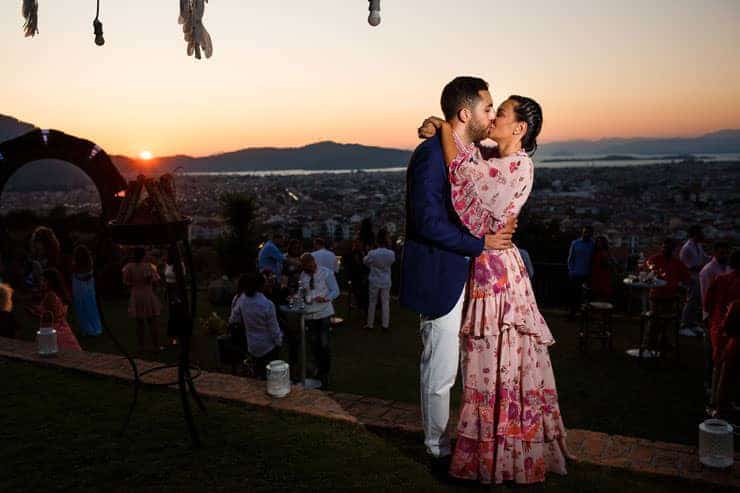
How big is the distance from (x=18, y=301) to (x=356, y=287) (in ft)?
25.5

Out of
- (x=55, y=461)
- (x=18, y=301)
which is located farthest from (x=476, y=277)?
(x=18, y=301)

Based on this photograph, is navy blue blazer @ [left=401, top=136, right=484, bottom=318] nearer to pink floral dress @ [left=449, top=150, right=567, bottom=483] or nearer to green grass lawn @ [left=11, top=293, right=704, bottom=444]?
pink floral dress @ [left=449, top=150, right=567, bottom=483]

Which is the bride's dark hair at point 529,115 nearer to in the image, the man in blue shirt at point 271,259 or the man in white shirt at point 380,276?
the man in white shirt at point 380,276

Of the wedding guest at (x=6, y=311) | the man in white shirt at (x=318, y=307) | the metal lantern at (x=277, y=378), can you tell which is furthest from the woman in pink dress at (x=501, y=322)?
the wedding guest at (x=6, y=311)

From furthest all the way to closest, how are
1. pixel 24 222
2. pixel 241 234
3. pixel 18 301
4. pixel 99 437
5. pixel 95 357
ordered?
pixel 24 222 < pixel 241 234 < pixel 18 301 < pixel 95 357 < pixel 99 437

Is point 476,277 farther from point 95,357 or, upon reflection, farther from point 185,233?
point 95,357

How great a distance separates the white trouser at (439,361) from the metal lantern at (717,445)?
4.98 ft

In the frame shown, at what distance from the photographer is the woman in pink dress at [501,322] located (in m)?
2.90

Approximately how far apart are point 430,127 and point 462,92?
0.74ft

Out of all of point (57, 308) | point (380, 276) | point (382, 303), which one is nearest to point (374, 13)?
point (57, 308)

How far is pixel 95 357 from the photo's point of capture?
595 centimetres

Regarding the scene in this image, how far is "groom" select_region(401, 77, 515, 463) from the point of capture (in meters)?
2.90

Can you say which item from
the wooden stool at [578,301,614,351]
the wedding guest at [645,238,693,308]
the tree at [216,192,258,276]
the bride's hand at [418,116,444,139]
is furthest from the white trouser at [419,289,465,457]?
the tree at [216,192,258,276]

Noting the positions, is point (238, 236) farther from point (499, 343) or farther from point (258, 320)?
point (499, 343)
